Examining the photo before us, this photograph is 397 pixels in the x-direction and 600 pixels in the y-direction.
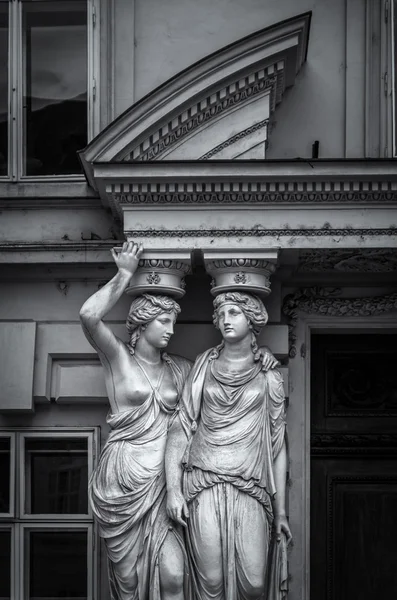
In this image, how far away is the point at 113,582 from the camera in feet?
26.6

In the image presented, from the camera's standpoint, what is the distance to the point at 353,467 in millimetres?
8836

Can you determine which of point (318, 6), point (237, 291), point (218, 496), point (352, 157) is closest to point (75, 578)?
point (218, 496)

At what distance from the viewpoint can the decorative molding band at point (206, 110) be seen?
8.22 meters

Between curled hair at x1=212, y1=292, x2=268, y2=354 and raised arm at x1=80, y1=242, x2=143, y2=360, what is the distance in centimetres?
53

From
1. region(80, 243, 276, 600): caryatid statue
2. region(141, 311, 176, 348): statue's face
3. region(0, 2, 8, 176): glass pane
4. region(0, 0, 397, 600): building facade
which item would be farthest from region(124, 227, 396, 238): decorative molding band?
region(0, 2, 8, 176): glass pane

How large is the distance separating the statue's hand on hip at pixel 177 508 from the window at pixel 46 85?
7.11 feet

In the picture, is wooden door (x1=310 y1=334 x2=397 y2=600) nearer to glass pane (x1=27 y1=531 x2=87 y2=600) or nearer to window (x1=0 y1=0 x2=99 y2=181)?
glass pane (x1=27 y1=531 x2=87 y2=600)

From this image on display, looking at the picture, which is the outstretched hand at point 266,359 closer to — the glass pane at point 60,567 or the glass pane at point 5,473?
the glass pane at point 60,567

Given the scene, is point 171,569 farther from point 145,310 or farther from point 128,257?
point 128,257

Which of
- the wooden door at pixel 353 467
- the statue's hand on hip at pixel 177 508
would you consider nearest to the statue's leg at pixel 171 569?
the statue's hand on hip at pixel 177 508

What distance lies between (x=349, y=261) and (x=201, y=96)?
1306 millimetres

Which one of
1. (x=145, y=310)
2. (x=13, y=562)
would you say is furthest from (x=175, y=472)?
(x=13, y=562)

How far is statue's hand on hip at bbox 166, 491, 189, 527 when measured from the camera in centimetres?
789

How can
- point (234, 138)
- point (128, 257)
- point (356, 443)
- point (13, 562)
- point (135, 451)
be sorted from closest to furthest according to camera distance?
point (128, 257), point (135, 451), point (234, 138), point (13, 562), point (356, 443)
